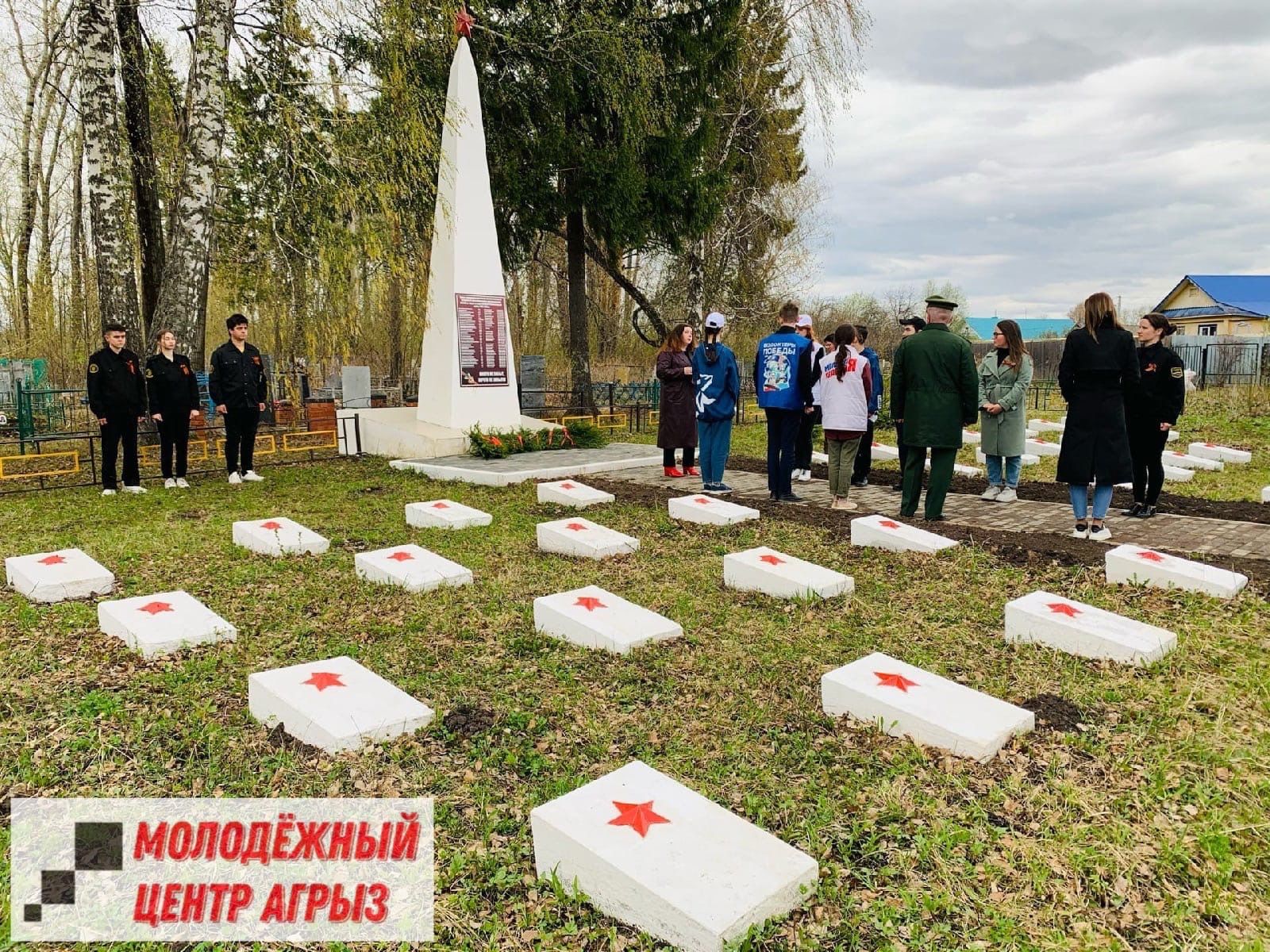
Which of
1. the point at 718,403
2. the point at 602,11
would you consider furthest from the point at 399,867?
the point at 602,11

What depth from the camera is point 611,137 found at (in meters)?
16.3

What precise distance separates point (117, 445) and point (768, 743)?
8.51m

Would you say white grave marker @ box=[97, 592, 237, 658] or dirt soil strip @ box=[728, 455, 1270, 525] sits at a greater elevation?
dirt soil strip @ box=[728, 455, 1270, 525]

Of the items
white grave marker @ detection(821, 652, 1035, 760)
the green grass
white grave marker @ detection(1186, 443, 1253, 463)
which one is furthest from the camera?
white grave marker @ detection(1186, 443, 1253, 463)

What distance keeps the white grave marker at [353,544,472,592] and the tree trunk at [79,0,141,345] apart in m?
8.66

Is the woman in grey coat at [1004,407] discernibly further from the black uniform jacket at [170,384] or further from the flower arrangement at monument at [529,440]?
the black uniform jacket at [170,384]

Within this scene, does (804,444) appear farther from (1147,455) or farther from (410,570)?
(410,570)

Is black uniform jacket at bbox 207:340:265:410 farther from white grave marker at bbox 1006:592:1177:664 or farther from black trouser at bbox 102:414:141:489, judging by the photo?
white grave marker at bbox 1006:592:1177:664

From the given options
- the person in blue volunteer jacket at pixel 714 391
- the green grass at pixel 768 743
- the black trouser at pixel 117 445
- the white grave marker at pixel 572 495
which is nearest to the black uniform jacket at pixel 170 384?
the black trouser at pixel 117 445

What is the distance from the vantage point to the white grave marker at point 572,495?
26.6ft

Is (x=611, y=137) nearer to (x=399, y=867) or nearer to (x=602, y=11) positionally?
(x=602, y=11)

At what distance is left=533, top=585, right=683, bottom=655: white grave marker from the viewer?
172 inches

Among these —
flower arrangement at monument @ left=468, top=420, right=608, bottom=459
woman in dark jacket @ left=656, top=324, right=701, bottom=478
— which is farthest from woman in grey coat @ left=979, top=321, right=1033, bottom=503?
flower arrangement at monument @ left=468, top=420, right=608, bottom=459

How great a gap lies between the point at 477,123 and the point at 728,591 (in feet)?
29.8
